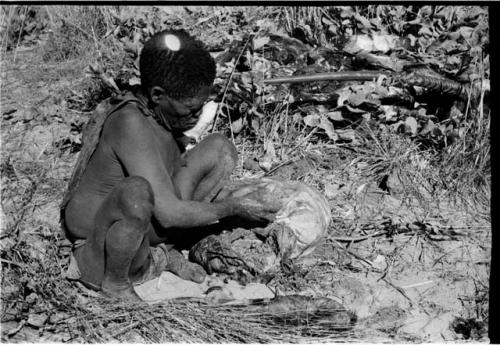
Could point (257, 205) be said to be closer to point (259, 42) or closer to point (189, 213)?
point (189, 213)

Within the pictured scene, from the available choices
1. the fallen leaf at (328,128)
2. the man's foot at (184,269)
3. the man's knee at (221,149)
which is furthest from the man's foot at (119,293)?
the fallen leaf at (328,128)

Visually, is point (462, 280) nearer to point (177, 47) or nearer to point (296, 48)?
point (177, 47)

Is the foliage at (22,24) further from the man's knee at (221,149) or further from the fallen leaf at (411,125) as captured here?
the fallen leaf at (411,125)

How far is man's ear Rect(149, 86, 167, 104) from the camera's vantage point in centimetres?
254

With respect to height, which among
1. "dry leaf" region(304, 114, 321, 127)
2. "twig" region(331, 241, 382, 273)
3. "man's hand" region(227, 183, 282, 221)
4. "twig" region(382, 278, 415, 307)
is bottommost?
"twig" region(382, 278, 415, 307)

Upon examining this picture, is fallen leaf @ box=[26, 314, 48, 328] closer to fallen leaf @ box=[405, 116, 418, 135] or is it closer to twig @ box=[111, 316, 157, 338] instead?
twig @ box=[111, 316, 157, 338]

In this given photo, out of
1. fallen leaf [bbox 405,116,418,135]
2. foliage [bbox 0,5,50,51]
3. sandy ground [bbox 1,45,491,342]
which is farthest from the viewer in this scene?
foliage [bbox 0,5,50,51]

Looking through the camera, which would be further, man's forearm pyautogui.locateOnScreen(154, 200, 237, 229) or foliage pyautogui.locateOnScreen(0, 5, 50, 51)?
foliage pyautogui.locateOnScreen(0, 5, 50, 51)

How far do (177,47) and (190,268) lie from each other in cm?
100

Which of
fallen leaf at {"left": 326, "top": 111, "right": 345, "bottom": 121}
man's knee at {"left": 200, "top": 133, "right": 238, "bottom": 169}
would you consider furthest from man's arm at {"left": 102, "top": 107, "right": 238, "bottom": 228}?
fallen leaf at {"left": 326, "top": 111, "right": 345, "bottom": 121}

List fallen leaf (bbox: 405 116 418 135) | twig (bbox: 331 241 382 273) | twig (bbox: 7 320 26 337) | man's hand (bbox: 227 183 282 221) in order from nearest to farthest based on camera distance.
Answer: twig (bbox: 7 320 26 337)
man's hand (bbox: 227 183 282 221)
twig (bbox: 331 241 382 273)
fallen leaf (bbox: 405 116 418 135)

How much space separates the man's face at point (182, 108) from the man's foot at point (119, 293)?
69 centimetres

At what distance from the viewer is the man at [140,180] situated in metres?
2.51

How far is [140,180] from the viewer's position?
2490mm
